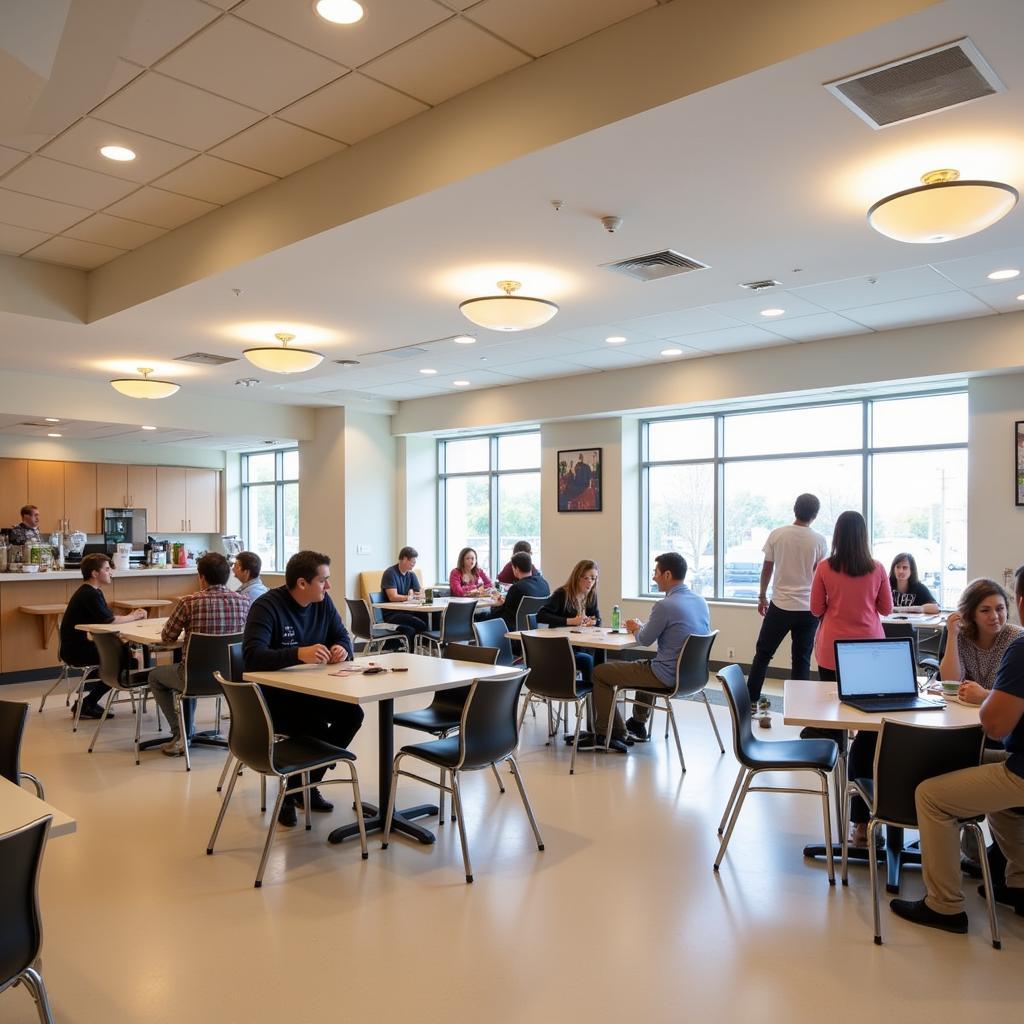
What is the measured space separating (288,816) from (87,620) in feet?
10.2

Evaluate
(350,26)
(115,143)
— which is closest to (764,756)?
(350,26)

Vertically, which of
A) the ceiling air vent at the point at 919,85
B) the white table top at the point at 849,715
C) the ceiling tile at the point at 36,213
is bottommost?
the white table top at the point at 849,715

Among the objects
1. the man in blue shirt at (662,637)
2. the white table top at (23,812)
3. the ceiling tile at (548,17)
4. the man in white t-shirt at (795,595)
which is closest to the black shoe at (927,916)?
the man in blue shirt at (662,637)

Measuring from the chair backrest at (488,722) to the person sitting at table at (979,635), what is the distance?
189cm

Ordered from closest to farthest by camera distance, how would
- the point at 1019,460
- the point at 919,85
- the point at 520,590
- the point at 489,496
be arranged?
the point at 919,85 < the point at 1019,460 < the point at 520,590 < the point at 489,496

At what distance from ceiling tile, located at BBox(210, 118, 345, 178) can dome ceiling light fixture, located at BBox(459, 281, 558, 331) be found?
117 cm

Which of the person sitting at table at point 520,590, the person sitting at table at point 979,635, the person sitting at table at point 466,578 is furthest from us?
the person sitting at table at point 466,578

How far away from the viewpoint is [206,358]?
741cm

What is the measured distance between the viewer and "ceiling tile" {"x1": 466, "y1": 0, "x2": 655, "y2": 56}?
299 centimetres

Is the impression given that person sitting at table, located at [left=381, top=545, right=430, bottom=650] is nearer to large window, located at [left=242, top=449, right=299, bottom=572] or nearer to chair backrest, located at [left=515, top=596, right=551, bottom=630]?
chair backrest, located at [left=515, top=596, right=551, bottom=630]

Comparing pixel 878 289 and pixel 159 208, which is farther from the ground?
pixel 159 208

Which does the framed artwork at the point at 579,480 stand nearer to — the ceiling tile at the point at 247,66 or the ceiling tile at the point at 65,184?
the ceiling tile at the point at 65,184

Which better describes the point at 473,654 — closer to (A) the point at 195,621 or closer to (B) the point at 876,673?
(A) the point at 195,621

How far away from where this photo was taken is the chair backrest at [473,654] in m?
4.65
